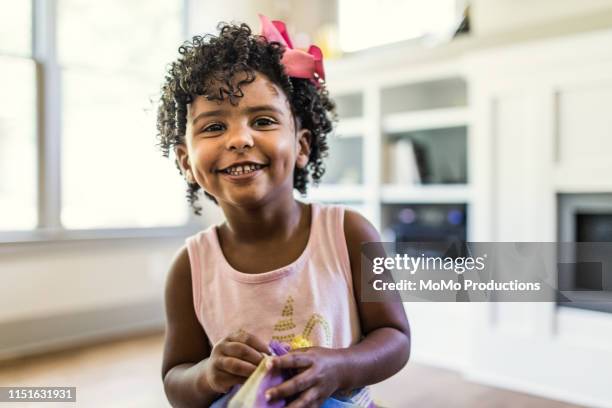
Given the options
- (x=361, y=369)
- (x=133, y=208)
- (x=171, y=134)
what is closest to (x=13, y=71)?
(x=133, y=208)

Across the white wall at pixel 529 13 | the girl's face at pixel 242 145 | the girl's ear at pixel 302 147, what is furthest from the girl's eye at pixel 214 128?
the white wall at pixel 529 13

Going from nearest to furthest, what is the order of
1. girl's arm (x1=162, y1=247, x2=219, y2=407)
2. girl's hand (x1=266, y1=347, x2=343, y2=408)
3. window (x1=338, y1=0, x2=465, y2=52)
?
1. girl's hand (x1=266, y1=347, x2=343, y2=408)
2. girl's arm (x1=162, y1=247, x2=219, y2=407)
3. window (x1=338, y1=0, x2=465, y2=52)

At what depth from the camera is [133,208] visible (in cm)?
181

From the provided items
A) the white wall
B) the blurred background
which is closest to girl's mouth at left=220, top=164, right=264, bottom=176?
the blurred background

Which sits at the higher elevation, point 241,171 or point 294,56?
point 294,56

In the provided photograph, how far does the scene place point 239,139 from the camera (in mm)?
399

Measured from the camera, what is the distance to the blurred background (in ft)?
4.01

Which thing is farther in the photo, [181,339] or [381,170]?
[381,170]

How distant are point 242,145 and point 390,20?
1641 millimetres

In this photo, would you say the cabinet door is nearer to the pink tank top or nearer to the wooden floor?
the wooden floor

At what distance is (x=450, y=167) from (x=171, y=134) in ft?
4.30

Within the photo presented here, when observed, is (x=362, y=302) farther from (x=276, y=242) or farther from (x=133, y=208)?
(x=133, y=208)

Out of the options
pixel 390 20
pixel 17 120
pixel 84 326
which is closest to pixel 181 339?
pixel 17 120

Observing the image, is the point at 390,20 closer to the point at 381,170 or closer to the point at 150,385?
the point at 381,170
